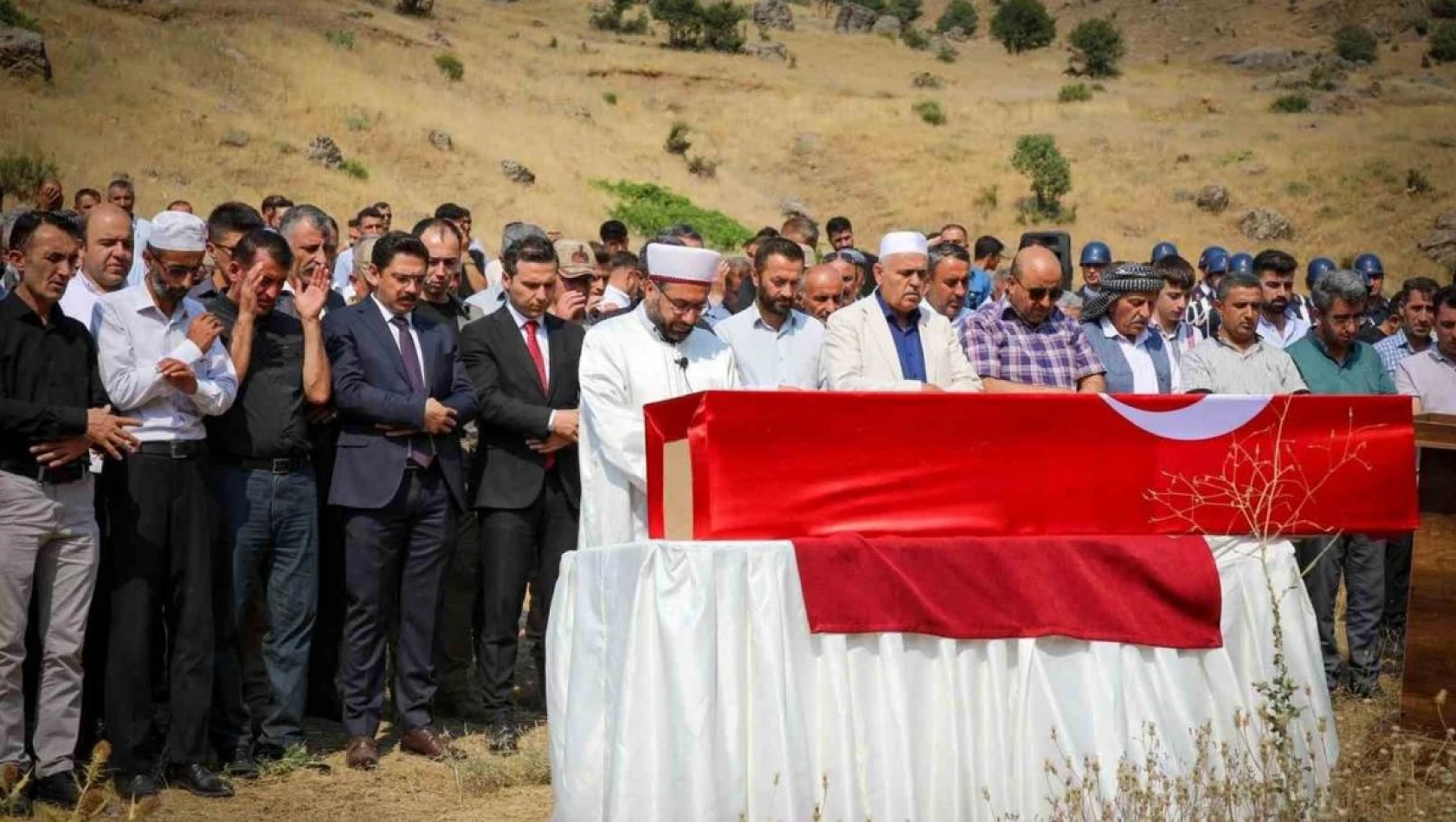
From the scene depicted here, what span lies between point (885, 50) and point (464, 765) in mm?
72212

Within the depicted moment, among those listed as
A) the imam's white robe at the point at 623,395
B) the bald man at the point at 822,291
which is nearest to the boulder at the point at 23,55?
the bald man at the point at 822,291

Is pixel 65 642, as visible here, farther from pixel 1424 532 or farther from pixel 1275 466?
pixel 1424 532

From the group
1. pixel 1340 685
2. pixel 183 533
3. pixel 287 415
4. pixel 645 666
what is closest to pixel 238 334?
pixel 287 415

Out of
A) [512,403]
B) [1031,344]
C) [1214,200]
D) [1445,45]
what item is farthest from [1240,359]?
[1445,45]

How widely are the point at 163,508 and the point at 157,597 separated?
42 cm

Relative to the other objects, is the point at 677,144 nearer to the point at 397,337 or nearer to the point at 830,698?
the point at 397,337

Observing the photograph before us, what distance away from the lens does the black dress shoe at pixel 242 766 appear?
783 centimetres

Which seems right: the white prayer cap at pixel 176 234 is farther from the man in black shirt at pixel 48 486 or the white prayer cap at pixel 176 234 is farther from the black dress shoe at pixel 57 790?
the black dress shoe at pixel 57 790

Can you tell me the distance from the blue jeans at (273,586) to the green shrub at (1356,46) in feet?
252

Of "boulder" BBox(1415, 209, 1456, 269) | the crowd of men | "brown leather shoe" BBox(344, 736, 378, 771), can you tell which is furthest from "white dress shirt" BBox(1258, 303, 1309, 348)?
"boulder" BBox(1415, 209, 1456, 269)

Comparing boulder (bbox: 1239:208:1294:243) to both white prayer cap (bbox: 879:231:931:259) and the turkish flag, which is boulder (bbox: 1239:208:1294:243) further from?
the turkish flag

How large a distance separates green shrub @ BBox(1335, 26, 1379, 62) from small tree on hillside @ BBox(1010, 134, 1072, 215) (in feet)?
113

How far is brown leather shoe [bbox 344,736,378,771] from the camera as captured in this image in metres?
8.14

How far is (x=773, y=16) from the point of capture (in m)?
81.4
